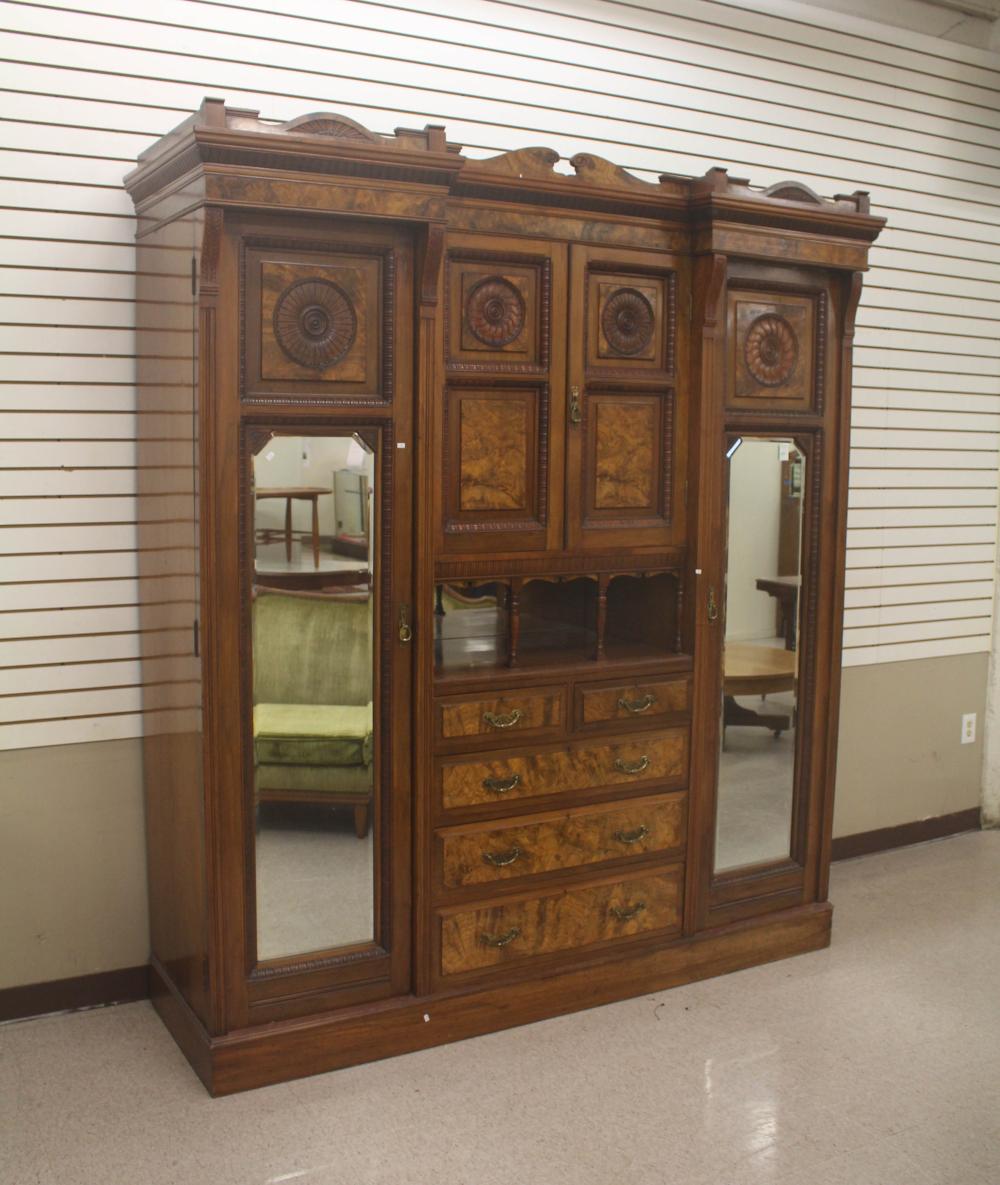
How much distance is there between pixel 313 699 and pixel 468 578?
1.86ft

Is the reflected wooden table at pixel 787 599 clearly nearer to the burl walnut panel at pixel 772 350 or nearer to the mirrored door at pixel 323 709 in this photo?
the burl walnut panel at pixel 772 350

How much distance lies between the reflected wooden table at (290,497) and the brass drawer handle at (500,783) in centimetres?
87

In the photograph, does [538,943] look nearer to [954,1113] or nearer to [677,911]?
[677,911]

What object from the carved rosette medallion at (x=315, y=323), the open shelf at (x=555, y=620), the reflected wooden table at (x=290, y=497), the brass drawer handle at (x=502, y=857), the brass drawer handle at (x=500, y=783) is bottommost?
the brass drawer handle at (x=502, y=857)

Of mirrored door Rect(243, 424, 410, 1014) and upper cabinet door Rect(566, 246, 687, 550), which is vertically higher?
upper cabinet door Rect(566, 246, 687, 550)

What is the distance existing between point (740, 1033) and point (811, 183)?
10.5 ft

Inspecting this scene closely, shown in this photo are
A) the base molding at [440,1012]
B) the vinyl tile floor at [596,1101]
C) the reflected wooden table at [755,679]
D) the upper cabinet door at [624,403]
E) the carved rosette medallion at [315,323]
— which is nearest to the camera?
the vinyl tile floor at [596,1101]

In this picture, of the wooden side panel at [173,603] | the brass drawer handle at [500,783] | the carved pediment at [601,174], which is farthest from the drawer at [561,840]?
the carved pediment at [601,174]

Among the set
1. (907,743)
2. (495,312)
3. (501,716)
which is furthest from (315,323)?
(907,743)

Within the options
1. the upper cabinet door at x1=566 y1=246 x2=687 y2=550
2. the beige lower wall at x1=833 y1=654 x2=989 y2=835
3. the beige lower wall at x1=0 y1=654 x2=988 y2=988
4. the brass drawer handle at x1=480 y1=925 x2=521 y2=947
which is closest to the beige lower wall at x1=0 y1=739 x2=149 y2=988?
the beige lower wall at x1=0 y1=654 x2=988 y2=988

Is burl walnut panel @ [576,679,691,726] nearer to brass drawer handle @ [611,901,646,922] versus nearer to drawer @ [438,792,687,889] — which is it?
drawer @ [438,792,687,889]

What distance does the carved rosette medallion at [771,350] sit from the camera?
149 inches

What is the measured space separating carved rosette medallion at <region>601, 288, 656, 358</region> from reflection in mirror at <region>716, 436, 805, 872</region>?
47cm

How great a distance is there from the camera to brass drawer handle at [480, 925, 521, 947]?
3.50 m
